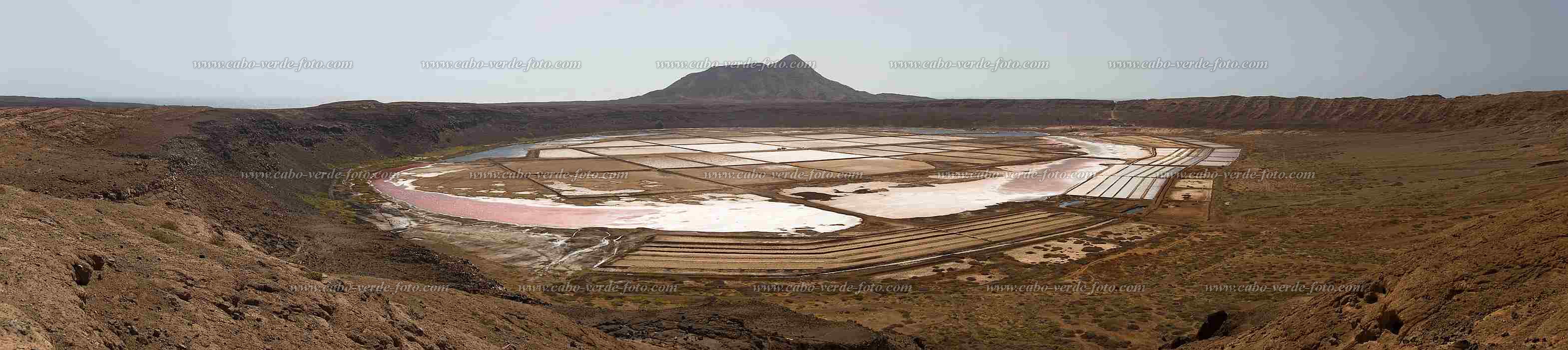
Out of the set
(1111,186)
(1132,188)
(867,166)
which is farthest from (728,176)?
(1132,188)

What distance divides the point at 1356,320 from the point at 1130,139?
207ft

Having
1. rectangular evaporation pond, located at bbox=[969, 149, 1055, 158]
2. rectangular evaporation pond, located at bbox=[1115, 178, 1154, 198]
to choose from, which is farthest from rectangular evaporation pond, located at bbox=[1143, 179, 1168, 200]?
rectangular evaporation pond, located at bbox=[969, 149, 1055, 158]

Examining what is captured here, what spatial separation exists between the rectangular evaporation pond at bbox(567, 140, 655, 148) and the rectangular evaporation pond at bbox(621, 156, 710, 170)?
463 inches

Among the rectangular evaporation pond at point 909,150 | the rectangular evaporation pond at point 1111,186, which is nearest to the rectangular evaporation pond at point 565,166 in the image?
the rectangular evaporation pond at point 909,150

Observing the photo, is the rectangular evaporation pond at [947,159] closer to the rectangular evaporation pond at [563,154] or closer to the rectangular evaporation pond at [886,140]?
the rectangular evaporation pond at [886,140]

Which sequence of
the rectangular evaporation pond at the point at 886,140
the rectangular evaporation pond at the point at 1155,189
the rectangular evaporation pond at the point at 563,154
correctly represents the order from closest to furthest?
the rectangular evaporation pond at the point at 1155,189, the rectangular evaporation pond at the point at 563,154, the rectangular evaporation pond at the point at 886,140

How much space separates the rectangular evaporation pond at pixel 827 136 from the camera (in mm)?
75250

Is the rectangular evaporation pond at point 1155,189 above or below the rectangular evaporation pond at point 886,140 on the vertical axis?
below

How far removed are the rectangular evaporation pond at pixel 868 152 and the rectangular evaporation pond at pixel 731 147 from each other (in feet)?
16.5

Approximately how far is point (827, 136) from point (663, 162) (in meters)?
31.2

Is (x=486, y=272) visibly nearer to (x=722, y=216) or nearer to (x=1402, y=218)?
(x=722, y=216)

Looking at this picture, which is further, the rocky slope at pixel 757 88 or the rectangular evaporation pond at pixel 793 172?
the rocky slope at pixel 757 88

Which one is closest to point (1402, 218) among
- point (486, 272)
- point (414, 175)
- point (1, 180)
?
point (486, 272)

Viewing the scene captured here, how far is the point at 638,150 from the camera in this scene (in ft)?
198
